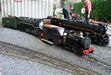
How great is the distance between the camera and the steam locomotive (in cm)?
775

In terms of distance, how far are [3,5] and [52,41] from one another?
4.43 meters

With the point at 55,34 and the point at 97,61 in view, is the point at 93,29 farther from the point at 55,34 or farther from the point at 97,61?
the point at 97,61

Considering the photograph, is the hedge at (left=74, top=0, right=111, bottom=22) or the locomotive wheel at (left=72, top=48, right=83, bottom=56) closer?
the locomotive wheel at (left=72, top=48, right=83, bottom=56)

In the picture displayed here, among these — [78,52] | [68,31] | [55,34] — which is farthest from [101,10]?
[78,52]

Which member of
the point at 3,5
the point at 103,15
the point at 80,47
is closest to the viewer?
the point at 80,47

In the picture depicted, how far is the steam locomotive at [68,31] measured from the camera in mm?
7746

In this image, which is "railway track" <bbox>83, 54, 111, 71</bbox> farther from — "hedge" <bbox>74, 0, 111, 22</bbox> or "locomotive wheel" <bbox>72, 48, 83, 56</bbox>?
"hedge" <bbox>74, 0, 111, 22</bbox>

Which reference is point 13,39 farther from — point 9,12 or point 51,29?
point 9,12

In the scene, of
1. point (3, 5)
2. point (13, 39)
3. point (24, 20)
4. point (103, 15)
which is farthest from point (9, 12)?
point (103, 15)

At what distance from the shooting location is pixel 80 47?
303 inches

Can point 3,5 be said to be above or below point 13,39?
above

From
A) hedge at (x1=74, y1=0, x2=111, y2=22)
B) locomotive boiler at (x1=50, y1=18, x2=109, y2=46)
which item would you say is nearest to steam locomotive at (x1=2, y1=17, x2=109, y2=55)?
locomotive boiler at (x1=50, y1=18, x2=109, y2=46)

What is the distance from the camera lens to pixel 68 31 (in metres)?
8.20

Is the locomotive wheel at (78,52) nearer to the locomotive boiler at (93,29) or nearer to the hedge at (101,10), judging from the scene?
the locomotive boiler at (93,29)
